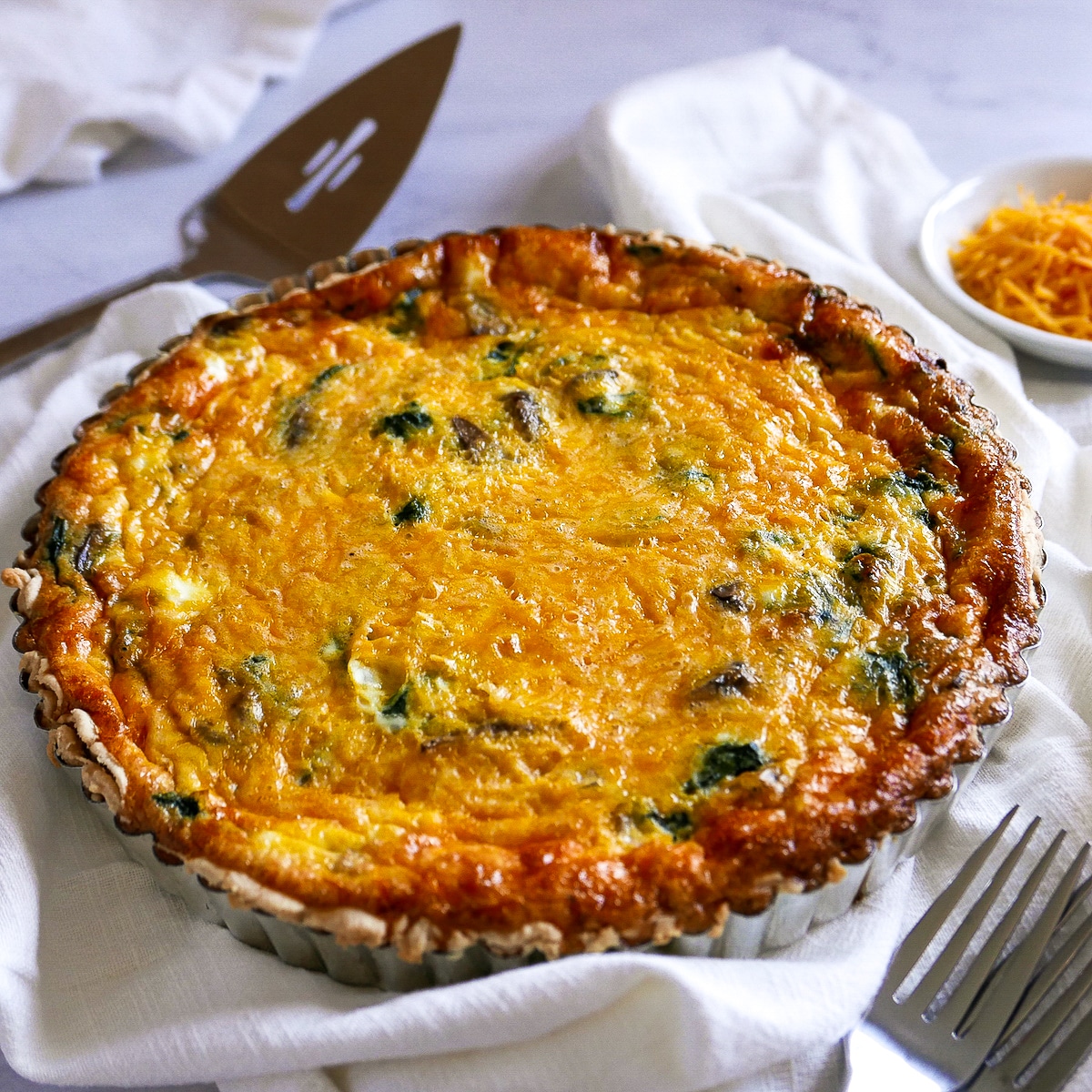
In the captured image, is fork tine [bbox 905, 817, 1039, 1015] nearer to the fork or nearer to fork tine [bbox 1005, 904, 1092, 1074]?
the fork

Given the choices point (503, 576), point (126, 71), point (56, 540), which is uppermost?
point (126, 71)

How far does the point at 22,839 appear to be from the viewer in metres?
2.64

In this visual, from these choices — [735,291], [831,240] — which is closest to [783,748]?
[735,291]

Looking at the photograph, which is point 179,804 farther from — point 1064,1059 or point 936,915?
point 1064,1059

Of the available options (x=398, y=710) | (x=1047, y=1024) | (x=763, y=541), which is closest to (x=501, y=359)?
(x=763, y=541)

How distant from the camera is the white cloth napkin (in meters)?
4.95

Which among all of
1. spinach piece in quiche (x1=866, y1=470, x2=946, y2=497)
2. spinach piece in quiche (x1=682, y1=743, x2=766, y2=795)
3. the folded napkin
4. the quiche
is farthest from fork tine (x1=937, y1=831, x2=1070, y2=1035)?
spinach piece in quiche (x1=866, y1=470, x2=946, y2=497)

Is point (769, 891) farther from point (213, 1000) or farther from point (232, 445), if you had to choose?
point (232, 445)

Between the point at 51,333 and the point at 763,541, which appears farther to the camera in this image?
the point at 51,333

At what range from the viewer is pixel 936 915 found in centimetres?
249

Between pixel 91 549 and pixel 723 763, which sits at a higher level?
pixel 91 549

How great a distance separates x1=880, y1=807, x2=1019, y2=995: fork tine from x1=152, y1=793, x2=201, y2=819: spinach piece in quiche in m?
1.36

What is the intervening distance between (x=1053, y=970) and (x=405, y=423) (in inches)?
75.0

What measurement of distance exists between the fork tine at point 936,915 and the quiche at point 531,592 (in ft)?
0.81
